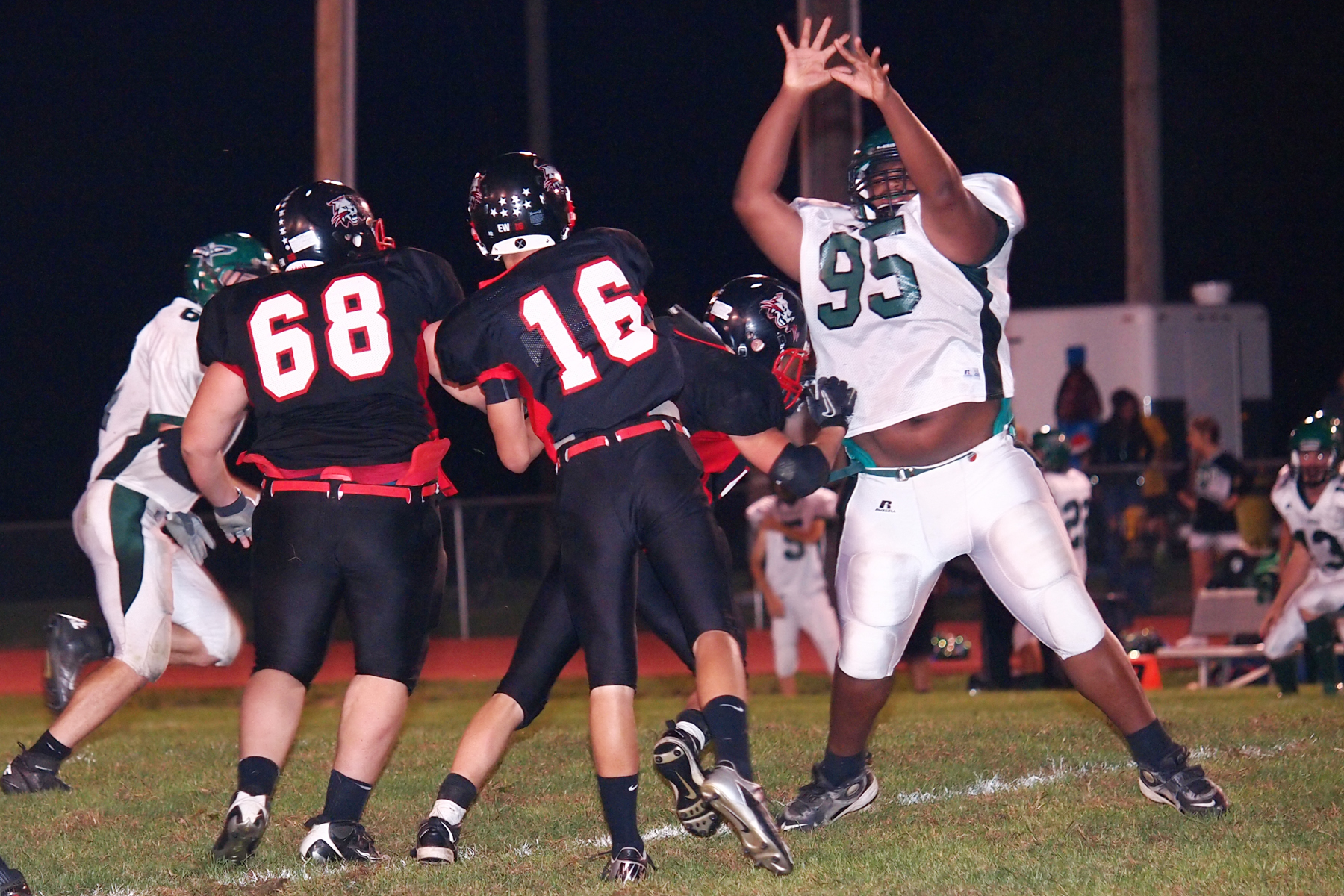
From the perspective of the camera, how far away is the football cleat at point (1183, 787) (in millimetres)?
5035

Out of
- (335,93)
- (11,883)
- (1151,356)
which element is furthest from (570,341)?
(1151,356)

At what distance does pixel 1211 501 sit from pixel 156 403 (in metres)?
9.88

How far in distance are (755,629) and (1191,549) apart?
4331 mm

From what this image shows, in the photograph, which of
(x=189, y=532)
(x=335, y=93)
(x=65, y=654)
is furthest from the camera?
(x=335, y=93)

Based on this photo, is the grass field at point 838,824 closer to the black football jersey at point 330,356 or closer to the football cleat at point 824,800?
the football cleat at point 824,800

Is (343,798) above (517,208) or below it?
below

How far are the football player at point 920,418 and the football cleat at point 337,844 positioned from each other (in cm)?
156

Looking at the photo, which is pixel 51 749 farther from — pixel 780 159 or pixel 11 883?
pixel 780 159

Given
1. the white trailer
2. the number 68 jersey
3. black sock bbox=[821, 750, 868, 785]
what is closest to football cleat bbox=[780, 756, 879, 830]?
black sock bbox=[821, 750, 868, 785]

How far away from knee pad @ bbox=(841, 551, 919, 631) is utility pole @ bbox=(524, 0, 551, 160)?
542 inches

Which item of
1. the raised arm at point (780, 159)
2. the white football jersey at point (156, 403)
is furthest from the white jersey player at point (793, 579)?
the raised arm at point (780, 159)

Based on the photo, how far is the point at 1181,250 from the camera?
4056 centimetres

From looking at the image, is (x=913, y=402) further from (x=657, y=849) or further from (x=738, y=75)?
(x=738, y=75)

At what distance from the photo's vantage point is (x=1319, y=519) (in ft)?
31.4
